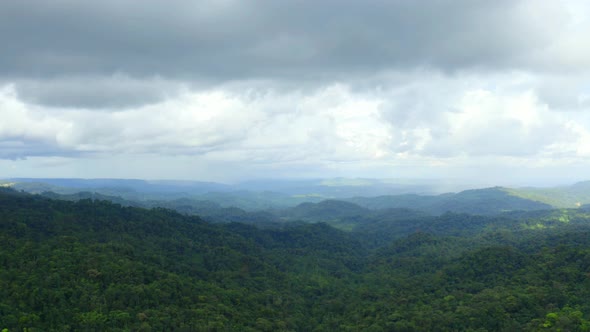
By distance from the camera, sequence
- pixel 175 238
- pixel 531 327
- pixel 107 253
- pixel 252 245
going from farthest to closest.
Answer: pixel 252 245 < pixel 175 238 < pixel 107 253 < pixel 531 327

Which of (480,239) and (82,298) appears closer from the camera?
(82,298)

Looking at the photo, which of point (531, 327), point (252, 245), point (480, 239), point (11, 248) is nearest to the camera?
point (531, 327)

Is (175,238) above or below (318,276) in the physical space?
above

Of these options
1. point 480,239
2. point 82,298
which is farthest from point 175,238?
point 480,239

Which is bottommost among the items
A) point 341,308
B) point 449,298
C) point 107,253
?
point 341,308

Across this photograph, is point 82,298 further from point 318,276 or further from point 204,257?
point 318,276

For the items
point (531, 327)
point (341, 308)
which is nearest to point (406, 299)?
point (341, 308)
